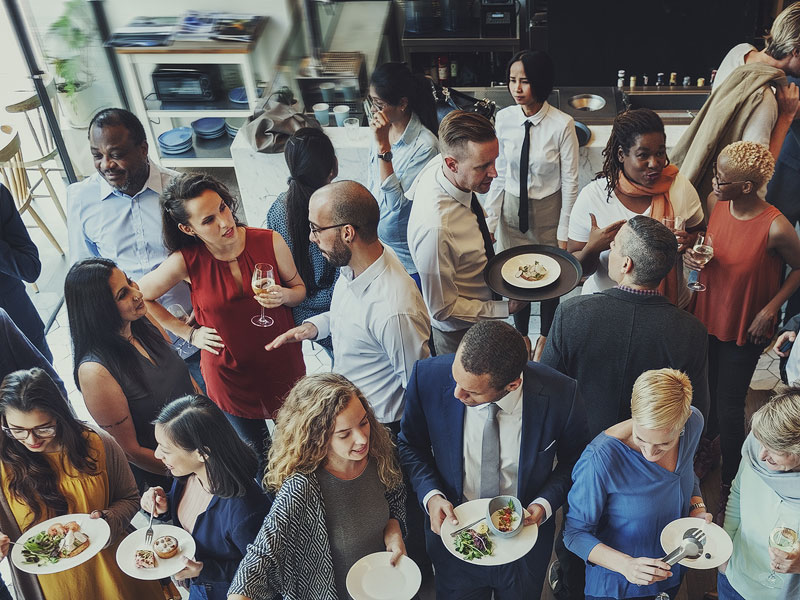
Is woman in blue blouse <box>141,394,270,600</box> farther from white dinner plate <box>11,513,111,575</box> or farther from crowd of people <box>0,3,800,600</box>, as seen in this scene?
white dinner plate <box>11,513,111,575</box>

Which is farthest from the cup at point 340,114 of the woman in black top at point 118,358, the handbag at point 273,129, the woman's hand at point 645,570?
the woman's hand at point 645,570

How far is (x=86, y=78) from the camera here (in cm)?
497

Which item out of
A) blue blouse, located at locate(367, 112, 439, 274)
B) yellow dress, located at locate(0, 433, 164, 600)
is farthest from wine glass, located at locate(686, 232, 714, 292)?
yellow dress, located at locate(0, 433, 164, 600)

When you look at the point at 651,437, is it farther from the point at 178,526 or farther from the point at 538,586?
the point at 178,526

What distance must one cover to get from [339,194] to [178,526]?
46.6 inches

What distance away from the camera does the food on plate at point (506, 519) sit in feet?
7.43

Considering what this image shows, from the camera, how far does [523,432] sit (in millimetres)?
2285

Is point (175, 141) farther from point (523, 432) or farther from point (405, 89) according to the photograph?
point (523, 432)

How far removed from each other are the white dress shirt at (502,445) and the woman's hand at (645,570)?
0.98 ft

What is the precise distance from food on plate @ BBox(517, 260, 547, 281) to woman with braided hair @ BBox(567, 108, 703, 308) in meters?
0.16

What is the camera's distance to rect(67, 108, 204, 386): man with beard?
3.08 m

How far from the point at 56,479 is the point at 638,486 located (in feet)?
5.73

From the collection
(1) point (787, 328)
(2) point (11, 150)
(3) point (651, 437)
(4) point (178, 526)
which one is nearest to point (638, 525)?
(3) point (651, 437)

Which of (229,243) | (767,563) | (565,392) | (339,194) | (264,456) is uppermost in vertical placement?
(339,194)
